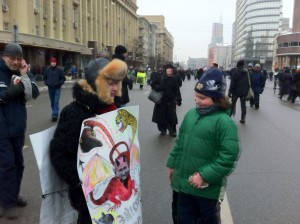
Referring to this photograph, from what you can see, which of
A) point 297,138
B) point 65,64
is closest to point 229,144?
point 297,138

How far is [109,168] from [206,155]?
760mm

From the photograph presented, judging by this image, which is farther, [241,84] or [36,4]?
[36,4]

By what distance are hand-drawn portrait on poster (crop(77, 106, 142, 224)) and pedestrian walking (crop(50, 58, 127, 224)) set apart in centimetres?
10

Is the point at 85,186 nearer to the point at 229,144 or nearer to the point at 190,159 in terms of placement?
the point at 190,159

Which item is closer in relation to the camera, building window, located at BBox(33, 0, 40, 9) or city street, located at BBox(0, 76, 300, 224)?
city street, located at BBox(0, 76, 300, 224)

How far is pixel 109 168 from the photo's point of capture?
8.14 feet

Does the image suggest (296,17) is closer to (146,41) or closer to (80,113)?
(146,41)

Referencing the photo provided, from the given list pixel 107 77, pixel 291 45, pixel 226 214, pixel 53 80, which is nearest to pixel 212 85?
pixel 107 77

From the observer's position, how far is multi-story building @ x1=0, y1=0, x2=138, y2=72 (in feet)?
107

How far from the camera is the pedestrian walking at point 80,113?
96.6 inches

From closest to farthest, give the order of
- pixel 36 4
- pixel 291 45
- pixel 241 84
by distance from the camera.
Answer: pixel 241 84 < pixel 36 4 < pixel 291 45

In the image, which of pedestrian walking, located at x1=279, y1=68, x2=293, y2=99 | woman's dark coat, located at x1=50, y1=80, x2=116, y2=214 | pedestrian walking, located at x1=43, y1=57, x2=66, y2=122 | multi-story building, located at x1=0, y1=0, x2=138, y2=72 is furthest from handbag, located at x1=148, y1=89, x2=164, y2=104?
pedestrian walking, located at x1=279, y1=68, x2=293, y2=99

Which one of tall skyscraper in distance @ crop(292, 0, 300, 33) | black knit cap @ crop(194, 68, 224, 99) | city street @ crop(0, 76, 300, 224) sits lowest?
city street @ crop(0, 76, 300, 224)

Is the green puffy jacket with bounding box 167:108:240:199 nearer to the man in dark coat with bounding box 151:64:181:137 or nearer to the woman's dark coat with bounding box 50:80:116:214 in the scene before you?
the woman's dark coat with bounding box 50:80:116:214
